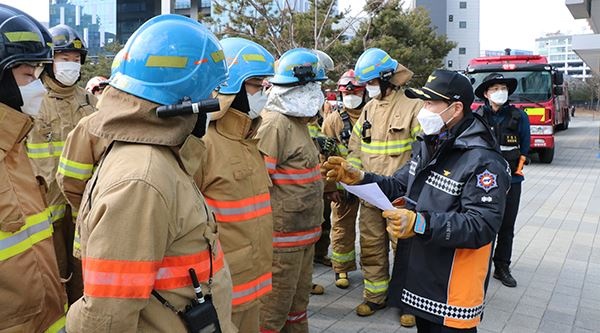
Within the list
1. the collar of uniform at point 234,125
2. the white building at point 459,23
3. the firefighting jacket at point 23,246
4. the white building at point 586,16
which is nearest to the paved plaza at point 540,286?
the collar of uniform at point 234,125

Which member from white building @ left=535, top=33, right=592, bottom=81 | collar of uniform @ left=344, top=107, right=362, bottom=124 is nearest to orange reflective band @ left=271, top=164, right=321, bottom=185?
collar of uniform @ left=344, top=107, right=362, bottom=124

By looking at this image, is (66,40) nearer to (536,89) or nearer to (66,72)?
(66,72)

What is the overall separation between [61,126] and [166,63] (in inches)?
105

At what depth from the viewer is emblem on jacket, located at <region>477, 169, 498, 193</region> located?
244 cm

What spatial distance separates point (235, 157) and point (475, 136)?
1271 mm

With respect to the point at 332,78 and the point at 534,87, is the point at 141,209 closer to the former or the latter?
the point at 534,87

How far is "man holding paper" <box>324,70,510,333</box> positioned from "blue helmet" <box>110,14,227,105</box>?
124 cm

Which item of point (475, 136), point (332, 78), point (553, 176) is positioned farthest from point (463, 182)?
point (332, 78)

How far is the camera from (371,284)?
4449 mm

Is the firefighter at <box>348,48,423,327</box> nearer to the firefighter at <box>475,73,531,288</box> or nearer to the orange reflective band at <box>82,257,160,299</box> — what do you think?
the firefighter at <box>475,73,531,288</box>

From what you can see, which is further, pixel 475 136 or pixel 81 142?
pixel 81 142

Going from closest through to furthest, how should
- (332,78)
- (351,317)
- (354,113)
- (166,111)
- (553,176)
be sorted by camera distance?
(166,111) → (351,317) → (354,113) → (553,176) → (332,78)

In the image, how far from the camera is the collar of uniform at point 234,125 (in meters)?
2.65

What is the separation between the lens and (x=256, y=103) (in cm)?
293
